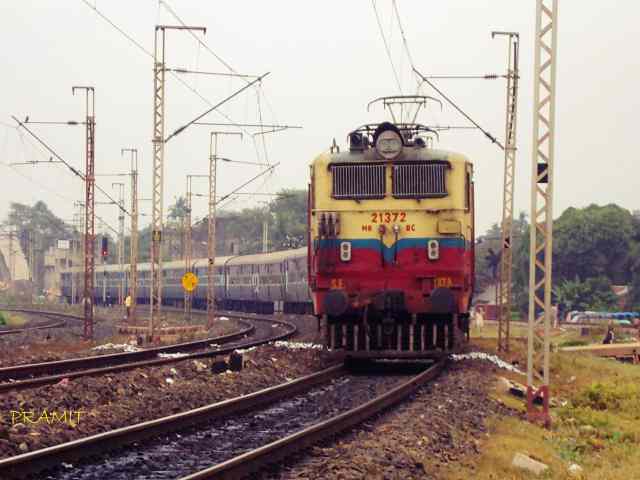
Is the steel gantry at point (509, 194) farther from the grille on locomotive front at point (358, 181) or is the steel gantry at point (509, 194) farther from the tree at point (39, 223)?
the tree at point (39, 223)

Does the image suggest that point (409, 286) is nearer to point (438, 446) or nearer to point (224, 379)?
point (224, 379)

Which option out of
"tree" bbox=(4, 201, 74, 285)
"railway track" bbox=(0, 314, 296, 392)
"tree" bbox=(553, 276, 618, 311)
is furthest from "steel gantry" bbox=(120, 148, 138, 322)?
"tree" bbox=(4, 201, 74, 285)

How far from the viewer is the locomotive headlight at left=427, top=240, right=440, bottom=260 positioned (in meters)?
17.2

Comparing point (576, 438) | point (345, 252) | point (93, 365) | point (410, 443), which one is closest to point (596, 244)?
point (345, 252)

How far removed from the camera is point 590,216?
75562 mm

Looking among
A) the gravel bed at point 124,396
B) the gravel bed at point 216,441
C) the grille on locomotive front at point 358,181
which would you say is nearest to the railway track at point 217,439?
the gravel bed at point 216,441

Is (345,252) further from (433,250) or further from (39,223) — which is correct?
(39,223)

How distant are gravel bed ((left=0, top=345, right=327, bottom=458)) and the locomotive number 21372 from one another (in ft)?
11.5

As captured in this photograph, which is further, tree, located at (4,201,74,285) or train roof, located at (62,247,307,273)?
tree, located at (4,201,74,285)

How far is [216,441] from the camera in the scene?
10.7 metres

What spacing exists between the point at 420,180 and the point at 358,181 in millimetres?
1212

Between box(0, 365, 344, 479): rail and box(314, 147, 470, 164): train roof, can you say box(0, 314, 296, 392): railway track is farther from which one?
box(314, 147, 470, 164): train roof

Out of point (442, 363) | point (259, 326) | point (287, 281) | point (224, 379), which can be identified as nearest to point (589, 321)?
point (287, 281)

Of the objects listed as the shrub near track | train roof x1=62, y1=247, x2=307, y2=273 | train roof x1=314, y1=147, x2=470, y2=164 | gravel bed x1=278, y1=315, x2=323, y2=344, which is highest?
train roof x1=314, y1=147, x2=470, y2=164
